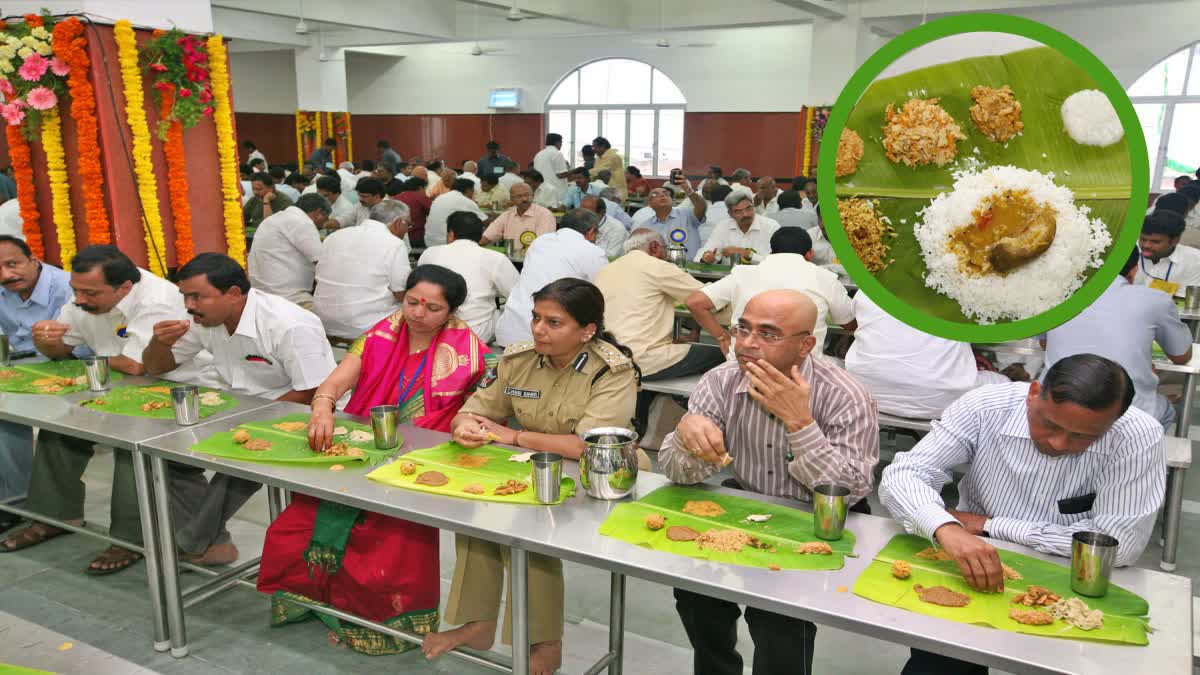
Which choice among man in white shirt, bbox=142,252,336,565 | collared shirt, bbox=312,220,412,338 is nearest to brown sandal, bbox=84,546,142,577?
man in white shirt, bbox=142,252,336,565

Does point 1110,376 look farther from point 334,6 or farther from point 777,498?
point 334,6

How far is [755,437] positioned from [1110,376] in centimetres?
84

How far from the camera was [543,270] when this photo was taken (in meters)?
4.80

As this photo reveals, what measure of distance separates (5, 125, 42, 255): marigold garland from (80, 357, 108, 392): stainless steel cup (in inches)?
95.0

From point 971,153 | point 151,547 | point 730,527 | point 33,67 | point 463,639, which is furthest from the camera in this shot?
point 33,67

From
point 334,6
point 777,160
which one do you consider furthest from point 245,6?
point 777,160

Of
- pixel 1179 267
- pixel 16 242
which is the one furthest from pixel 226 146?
pixel 1179 267

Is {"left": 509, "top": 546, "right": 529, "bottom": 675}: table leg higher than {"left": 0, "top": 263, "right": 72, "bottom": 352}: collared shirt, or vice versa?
{"left": 0, "top": 263, "right": 72, "bottom": 352}: collared shirt

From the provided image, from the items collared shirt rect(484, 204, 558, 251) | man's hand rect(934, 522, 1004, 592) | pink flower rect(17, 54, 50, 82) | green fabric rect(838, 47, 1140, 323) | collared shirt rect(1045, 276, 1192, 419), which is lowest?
man's hand rect(934, 522, 1004, 592)

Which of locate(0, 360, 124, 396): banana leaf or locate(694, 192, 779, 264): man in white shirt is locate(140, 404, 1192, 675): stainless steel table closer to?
locate(0, 360, 124, 396): banana leaf

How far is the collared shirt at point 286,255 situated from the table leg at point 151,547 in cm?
309

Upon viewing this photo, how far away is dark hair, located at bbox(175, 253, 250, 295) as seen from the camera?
302 centimetres

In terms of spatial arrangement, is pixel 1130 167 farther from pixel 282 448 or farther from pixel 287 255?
pixel 287 255

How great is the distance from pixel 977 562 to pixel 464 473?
127cm
